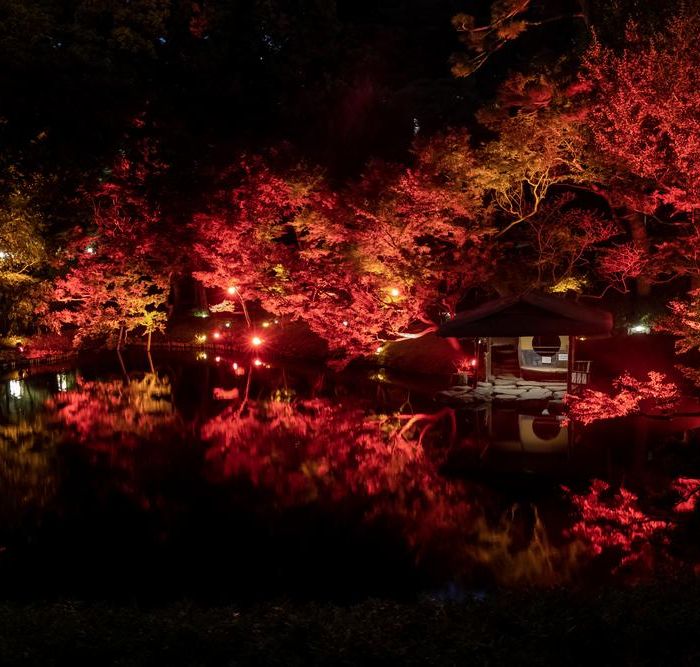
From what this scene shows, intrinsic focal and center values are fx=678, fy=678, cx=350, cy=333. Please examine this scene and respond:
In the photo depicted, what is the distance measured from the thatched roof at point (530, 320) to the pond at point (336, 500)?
69.8 inches

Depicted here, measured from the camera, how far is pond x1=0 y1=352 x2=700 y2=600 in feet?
22.4

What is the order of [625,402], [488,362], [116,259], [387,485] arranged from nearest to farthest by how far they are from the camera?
[387,485] < [625,402] < [488,362] < [116,259]

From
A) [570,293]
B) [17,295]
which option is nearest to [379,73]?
[570,293]

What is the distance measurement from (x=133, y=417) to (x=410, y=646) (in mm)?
11917

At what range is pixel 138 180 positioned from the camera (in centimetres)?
2748

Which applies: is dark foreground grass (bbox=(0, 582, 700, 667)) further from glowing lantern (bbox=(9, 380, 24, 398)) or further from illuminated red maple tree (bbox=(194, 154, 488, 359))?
glowing lantern (bbox=(9, 380, 24, 398))

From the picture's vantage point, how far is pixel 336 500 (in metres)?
9.02

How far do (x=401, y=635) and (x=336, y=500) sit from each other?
4625 millimetres

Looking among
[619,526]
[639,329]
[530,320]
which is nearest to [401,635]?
[619,526]

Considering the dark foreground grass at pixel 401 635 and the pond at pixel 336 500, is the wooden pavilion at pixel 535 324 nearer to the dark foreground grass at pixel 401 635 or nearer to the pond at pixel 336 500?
the pond at pixel 336 500

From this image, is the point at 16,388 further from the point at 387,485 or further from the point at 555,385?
the point at 555,385

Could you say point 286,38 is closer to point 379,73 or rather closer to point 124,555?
point 379,73

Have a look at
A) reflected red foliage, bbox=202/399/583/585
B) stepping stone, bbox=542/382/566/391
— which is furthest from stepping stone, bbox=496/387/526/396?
reflected red foliage, bbox=202/399/583/585

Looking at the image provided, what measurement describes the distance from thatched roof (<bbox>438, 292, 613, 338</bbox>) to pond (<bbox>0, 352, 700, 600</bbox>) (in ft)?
5.81
